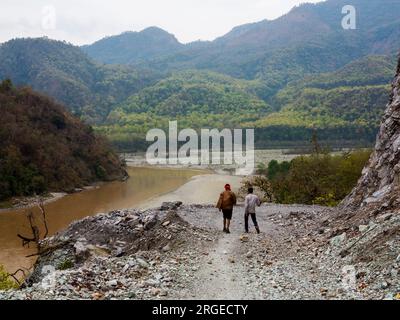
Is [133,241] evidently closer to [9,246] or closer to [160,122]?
[9,246]

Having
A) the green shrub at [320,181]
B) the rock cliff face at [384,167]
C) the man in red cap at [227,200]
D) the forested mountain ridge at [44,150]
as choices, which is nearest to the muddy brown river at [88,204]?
the forested mountain ridge at [44,150]

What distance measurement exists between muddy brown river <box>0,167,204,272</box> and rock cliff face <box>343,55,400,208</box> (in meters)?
22.6

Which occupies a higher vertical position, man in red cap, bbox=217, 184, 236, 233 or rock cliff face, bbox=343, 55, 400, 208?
rock cliff face, bbox=343, 55, 400, 208

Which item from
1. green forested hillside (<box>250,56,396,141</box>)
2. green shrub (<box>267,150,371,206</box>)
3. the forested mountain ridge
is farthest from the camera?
green forested hillside (<box>250,56,396,141</box>)

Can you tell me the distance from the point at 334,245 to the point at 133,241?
29.8ft

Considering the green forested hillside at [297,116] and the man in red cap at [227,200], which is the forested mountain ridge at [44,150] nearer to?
the green forested hillside at [297,116]

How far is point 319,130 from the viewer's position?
134375 mm

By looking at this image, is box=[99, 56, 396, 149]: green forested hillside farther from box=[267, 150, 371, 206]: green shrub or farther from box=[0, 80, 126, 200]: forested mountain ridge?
box=[267, 150, 371, 206]: green shrub

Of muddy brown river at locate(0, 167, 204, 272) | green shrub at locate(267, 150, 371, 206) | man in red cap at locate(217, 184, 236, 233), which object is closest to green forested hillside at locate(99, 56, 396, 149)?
muddy brown river at locate(0, 167, 204, 272)

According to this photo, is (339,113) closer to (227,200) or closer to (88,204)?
(88,204)

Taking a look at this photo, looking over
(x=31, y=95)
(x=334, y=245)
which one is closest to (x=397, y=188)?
(x=334, y=245)

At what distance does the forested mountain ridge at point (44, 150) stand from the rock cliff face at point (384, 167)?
5466 cm

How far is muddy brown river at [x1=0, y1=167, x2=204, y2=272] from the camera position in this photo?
36906 millimetres

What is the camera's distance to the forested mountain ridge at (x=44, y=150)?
68.4 metres
